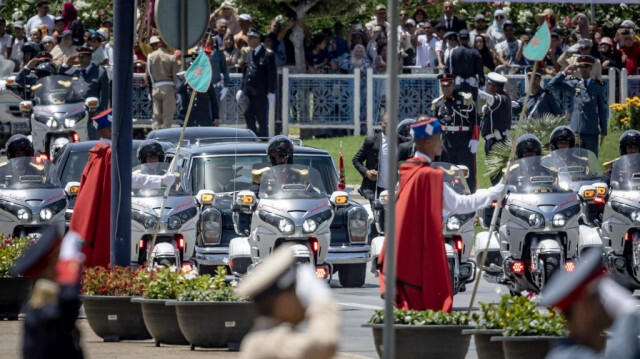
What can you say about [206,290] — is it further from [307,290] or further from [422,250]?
[307,290]

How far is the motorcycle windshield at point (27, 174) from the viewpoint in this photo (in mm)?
17953

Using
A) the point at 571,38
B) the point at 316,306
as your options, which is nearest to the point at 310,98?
the point at 571,38

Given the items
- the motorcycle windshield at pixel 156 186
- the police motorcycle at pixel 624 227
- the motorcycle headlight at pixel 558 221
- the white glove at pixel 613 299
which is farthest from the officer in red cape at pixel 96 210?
the white glove at pixel 613 299

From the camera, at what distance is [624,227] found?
1605cm

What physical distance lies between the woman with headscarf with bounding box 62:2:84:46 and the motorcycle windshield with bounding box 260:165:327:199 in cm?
1381

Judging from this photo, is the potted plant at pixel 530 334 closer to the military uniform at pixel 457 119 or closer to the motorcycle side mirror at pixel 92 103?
the military uniform at pixel 457 119

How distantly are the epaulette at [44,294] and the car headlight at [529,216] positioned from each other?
9133 millimetres

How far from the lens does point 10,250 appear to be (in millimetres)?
14734

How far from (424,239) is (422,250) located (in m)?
0.07

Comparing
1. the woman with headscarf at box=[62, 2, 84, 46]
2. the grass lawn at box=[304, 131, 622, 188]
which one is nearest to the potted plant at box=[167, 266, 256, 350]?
the grass lawn at box=[304, 131, 622, 188]

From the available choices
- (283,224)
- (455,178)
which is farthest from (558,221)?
(283,224)

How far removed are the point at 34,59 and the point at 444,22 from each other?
23.8 feet

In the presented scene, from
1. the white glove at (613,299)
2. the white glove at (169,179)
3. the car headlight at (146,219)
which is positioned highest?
the white glove at (613,299)

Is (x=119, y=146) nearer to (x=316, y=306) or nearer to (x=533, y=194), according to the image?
(x=533, y=194)
